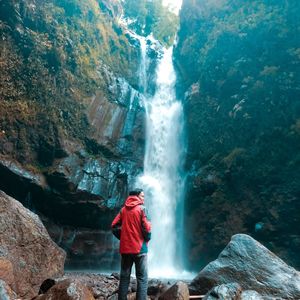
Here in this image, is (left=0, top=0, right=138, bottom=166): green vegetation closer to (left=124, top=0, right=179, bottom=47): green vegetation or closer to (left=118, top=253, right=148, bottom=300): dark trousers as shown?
(left=124, top=0, right=179, bottom=47): green vegetation

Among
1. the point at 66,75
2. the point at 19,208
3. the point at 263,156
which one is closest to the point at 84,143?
the point at 66,75

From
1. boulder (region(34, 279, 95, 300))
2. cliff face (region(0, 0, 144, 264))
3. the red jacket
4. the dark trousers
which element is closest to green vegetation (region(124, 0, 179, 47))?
cliff face (region(0, 0, 144, 264))

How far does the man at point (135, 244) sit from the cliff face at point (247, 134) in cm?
1284

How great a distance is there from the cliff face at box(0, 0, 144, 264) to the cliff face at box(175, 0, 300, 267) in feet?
14.8

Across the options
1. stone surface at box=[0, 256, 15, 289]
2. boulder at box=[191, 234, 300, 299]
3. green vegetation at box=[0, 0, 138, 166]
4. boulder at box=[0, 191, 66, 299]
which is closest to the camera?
stone surface at box=[0, 256, 15, 289]

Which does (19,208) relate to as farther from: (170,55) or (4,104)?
(170,55)

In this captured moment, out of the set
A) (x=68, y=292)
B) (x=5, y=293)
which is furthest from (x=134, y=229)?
(x=5, y=293)

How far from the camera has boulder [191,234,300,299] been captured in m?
6.36

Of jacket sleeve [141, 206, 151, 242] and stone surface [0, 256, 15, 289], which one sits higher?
jacket sleeve [141, 206, 151, 242]

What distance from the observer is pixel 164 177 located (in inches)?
845

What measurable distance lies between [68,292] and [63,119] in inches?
634

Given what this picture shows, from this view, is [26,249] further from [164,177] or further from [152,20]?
[152,20]

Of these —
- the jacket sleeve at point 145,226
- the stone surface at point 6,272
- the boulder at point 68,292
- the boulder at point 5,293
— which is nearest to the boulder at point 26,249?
the stone surface at point 6,272

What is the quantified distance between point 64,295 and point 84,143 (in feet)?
51.5
